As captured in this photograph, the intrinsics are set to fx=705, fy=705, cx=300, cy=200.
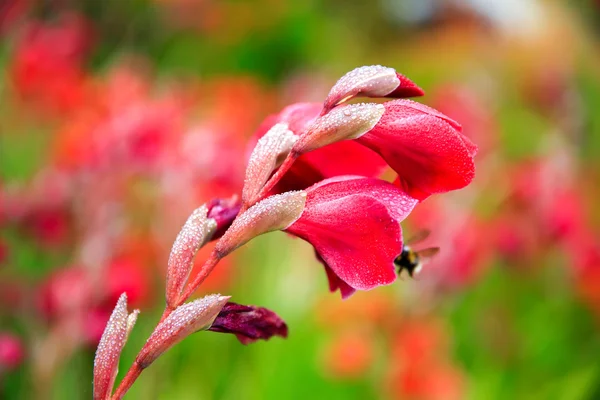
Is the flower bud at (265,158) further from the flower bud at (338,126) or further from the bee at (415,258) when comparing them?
the bee at (415,258)

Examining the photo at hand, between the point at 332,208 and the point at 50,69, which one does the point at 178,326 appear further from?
the point at 50,69

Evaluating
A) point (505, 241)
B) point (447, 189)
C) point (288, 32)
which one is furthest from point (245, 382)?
point (288, 32)

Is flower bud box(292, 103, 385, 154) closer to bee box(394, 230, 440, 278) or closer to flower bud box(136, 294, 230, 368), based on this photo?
flower bud box(136, 294, 230, 368)

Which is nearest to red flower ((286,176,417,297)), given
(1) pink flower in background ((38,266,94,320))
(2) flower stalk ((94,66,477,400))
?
(2) flower stalk ((94,66,477,400))

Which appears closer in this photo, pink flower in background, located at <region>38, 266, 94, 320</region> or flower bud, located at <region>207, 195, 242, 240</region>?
flower bud, located at <region>207, 195, 242, 240</region>

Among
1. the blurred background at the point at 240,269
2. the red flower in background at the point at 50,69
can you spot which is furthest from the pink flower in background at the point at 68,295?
the red flower in background at the point at 50,69
